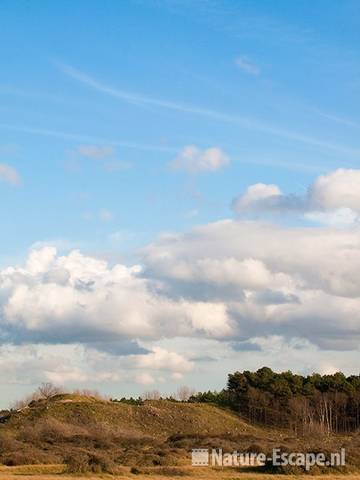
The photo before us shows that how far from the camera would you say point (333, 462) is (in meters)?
57.7

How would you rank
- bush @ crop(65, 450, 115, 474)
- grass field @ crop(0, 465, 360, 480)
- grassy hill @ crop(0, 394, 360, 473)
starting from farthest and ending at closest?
grassy hill @ crop(0, 394, 360, 473) → bush @ crop(65, 450, 115, 474) → grass field @ crop(0, 465, 360, 480)

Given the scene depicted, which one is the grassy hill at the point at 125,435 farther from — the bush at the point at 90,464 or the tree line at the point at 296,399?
the tree line at the point at 296,399

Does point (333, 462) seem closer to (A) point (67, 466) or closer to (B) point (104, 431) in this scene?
(A) point (67, 466)

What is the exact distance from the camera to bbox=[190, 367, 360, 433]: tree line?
129 metres

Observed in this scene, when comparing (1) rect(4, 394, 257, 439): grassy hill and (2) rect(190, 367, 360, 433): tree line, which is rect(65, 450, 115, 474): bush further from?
(2) rect(190, 367, 360, 433): tree line

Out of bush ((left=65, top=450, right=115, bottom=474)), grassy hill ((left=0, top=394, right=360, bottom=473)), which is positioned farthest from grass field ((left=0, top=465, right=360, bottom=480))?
grassy hill ((left=0, top=394, right=360, bottom=473))

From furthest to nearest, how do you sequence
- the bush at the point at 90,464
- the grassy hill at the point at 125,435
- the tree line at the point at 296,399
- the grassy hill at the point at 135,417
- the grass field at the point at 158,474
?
1. the tree line at the point at 296,399
2. the grassy hill at the point at 135,417
3. the grassy hill at the point at 125,435
4. the bush at the point at 90,464
5. the grass field at the point at 158,474

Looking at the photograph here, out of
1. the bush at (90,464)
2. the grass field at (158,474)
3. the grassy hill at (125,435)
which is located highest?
the grassy hill at (125,435)

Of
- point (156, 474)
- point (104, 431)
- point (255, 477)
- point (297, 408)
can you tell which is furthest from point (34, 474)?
point (297, 408)

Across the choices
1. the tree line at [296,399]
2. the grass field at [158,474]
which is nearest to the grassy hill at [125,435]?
the grass field at [158,474]

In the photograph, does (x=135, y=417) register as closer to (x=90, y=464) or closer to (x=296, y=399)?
(x=296, y=399)

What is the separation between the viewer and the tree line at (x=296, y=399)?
12875 centimetres

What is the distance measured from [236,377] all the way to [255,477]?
9208cm

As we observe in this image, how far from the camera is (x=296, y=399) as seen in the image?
132000mm
